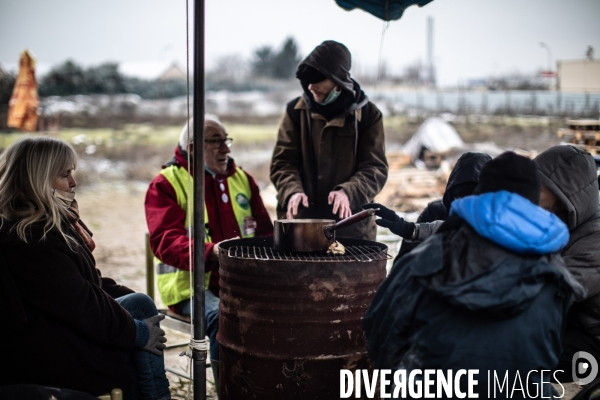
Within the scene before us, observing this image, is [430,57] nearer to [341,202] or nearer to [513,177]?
[341,202]

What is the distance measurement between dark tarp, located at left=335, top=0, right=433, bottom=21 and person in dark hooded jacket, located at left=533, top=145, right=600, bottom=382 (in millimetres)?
1716

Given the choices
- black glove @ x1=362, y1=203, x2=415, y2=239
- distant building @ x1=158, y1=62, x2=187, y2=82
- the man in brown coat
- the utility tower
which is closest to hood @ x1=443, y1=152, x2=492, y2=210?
black glove @ x1=362, y1=203, x2=415, y2=239

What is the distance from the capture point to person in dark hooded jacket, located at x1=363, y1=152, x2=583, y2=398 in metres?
2.00

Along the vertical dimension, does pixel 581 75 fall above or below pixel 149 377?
above

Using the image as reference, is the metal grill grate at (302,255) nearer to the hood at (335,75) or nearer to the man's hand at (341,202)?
the man's hand at (341,202)

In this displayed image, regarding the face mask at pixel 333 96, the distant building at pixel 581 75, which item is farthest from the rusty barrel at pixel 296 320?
the distant building at pixel 581 75

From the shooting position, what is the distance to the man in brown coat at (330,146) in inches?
155

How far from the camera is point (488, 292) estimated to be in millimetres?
1980

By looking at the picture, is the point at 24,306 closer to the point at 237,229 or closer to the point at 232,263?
the point at 232,263

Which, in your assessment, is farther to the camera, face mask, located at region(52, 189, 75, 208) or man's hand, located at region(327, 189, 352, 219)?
man's hand, located at region(327, 189, 352, 219)

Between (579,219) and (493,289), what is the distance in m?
1.19

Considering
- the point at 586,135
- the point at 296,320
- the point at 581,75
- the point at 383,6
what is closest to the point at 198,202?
the point at 296,320

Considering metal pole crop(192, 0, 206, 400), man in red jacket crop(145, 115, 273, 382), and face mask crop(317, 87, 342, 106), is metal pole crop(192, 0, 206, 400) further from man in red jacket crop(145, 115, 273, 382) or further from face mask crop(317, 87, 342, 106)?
face mask crop(317, 87, 342, 106)

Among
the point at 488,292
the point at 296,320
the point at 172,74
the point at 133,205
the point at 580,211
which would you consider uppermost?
the point at 172,74
